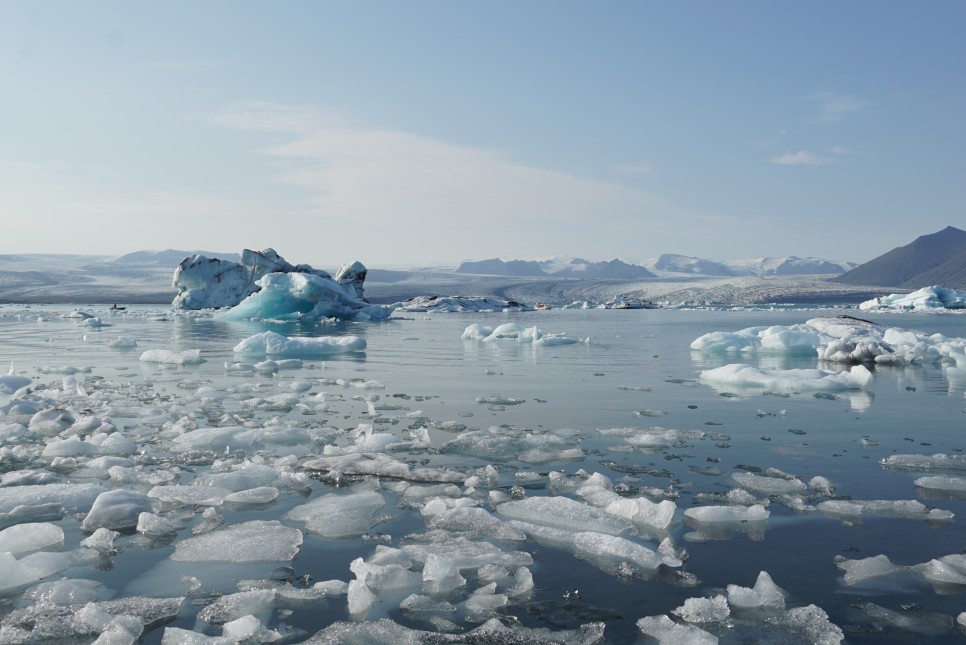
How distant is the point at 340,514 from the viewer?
3742 millimetres

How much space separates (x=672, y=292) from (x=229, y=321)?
58488mm

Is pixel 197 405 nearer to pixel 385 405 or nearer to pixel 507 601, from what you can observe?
pixel 385 405

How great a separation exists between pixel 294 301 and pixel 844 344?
940 inches

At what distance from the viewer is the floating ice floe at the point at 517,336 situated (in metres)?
17.8

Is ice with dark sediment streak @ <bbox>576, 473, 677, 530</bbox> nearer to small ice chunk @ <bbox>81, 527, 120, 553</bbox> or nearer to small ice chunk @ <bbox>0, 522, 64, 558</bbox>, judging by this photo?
small ice chunk @ <bbox>81, 527, 120, 553</bbox>

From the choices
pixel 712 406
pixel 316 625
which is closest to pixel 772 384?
pixel 712 406

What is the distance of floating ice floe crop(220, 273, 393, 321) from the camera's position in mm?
30391

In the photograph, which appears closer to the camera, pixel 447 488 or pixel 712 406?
pixel 447 488

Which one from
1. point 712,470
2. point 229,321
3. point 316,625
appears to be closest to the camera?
point 316,625

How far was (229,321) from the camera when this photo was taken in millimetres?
32438

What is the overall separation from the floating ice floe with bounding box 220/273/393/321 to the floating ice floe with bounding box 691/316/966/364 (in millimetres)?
19401

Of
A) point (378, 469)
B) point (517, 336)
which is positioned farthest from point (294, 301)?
point (378, 469)

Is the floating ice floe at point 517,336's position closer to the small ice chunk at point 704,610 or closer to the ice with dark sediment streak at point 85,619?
the small ice chunk at point 704,610

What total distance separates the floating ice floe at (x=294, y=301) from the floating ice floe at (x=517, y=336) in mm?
12327
